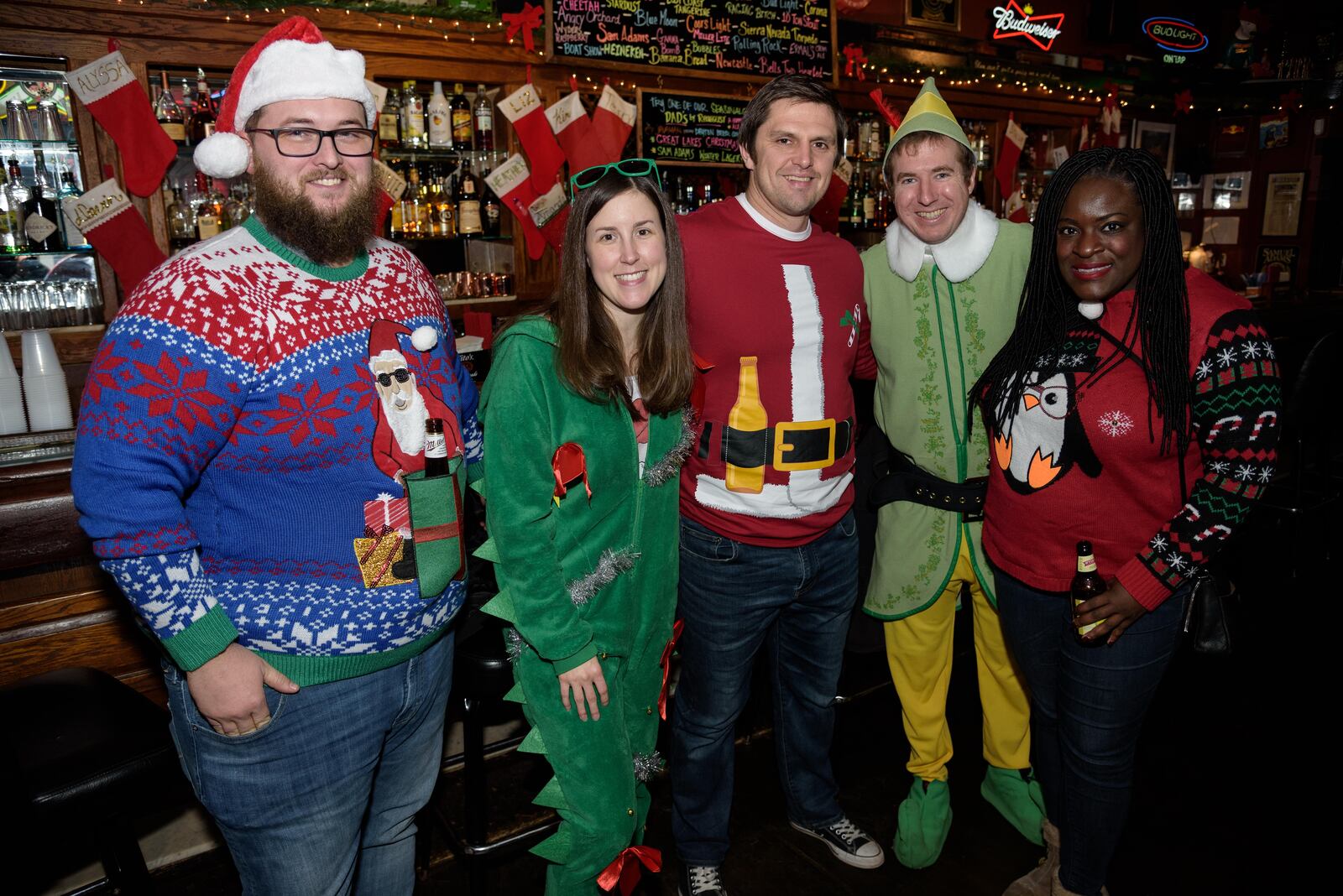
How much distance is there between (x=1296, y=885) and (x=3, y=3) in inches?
191

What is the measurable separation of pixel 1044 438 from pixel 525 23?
3.20 meters

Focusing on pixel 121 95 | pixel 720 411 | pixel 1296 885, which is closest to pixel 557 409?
pixel 720 411

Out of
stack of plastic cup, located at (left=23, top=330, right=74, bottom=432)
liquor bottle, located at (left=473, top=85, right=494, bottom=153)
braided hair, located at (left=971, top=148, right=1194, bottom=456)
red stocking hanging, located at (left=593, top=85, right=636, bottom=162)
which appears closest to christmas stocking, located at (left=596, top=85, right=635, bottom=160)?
red stocking hanging, located at (left=593, top=85, right=636, bottom=162)

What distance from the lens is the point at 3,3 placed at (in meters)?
2.93

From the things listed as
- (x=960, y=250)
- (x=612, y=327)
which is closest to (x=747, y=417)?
(x=612, y=327)

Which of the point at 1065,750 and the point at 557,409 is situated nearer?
the point at 557,409

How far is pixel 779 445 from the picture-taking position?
6.47ft

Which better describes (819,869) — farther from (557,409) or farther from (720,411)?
(557,409)

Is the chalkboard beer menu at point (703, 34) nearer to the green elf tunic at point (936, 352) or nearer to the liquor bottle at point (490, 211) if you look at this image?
the liquor bottle at point (490, 211)

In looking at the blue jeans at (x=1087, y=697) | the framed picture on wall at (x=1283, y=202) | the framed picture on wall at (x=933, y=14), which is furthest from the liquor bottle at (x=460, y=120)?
the framed picture on wall at (x=1283, y=202)

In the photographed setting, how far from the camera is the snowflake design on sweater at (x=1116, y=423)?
166 centimetres

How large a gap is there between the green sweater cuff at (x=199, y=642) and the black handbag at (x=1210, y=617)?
1.84 metres

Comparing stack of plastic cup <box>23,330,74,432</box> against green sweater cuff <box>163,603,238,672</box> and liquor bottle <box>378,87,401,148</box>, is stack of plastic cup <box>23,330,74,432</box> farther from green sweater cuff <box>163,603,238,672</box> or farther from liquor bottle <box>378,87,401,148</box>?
liquor bottle <box>378,87,401,148</box>

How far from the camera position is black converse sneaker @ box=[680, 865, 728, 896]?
2123 mm
